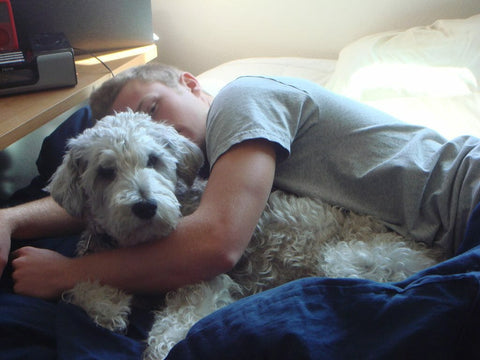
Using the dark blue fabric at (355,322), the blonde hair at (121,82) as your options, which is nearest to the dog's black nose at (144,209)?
the dark blue fabric at (355,322)

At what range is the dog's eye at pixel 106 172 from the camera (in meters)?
1.01

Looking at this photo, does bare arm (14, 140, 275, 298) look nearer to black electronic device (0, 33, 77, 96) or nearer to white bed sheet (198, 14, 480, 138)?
black electronic device (0, 33, 77, 96)

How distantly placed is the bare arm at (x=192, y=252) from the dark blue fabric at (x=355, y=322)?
20 centimetres

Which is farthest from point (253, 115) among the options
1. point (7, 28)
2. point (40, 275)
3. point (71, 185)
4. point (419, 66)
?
point (419, 66)

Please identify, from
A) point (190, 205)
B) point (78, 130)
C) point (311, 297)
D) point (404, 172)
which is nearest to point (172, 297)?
point (190, 205)

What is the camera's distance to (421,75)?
1.83m

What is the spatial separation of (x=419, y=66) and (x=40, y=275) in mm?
1734

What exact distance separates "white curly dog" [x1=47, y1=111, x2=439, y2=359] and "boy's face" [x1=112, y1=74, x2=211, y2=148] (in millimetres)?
137

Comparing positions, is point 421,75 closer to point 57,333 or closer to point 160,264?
point 160,264

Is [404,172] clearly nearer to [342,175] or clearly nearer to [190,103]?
[342,175]

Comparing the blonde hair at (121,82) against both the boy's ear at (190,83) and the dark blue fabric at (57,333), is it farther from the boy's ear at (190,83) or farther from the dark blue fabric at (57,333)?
the dark blue fabric at (57,333)

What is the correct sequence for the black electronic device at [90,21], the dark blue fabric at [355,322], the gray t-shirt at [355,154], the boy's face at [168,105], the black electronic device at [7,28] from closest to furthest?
the dark blue fabric at [355,322]
the gray t-shirt at [355,154]
the boy's face at [168,105]
the black electronic device at [7,28]
the black electronic device at [90,21]

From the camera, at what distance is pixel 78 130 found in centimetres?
157

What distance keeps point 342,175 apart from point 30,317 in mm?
800
